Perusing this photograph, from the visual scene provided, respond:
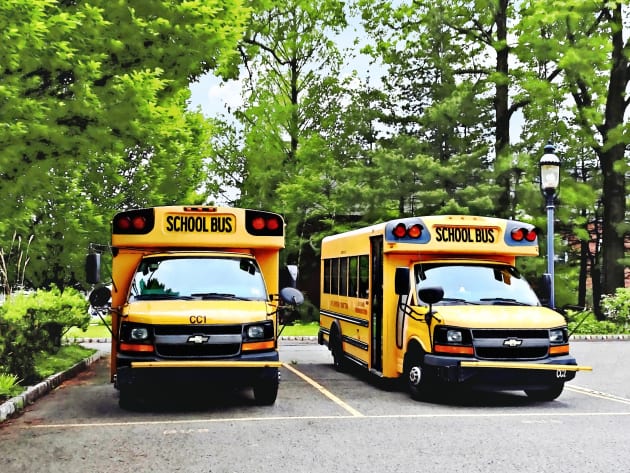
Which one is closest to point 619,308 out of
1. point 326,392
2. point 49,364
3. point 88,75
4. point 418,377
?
point 326,392

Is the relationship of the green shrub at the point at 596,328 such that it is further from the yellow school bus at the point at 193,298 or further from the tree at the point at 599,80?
the yellow school bus at the point at 193,298

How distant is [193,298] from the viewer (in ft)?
36.0

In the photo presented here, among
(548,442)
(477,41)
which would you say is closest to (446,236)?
(548,442)

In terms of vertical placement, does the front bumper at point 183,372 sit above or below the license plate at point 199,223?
below

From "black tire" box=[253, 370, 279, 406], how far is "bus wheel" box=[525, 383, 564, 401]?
3.54 meters

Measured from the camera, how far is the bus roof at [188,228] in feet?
38.6

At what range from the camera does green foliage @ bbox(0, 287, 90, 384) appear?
12.0m

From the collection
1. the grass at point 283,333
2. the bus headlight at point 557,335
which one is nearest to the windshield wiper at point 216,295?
the bus headlight at point 557,335

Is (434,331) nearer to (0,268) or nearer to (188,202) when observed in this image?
(0,268)

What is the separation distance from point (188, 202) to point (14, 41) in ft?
67.4

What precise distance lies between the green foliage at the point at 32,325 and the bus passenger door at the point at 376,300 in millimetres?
5171

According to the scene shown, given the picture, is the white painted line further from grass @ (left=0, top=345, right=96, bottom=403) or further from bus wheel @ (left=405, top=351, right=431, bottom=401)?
grass @ (left=0, top=345, right=96, bottom=403)

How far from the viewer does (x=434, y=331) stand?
36.2 ft

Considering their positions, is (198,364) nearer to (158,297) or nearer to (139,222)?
(158,297)
